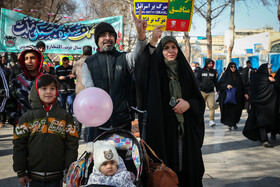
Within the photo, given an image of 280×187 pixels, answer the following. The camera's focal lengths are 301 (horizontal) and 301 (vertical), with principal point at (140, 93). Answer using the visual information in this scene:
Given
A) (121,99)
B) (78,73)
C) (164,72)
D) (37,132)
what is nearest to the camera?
(37,132)

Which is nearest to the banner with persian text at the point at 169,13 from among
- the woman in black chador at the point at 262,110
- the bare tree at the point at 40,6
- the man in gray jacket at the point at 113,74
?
the woman in black chador at the point at 262,110

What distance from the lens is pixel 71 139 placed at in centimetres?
291

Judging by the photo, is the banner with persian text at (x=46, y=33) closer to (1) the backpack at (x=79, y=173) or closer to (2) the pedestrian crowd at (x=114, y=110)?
(2) the pedestrian crowd at (x=114, y=110)

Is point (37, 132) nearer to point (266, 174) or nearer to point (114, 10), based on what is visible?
point (266, 174)

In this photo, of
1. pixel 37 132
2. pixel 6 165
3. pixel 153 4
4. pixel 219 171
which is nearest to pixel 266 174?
pixel 219 171

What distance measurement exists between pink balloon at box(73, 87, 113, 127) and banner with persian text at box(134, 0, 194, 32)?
614 centimetres

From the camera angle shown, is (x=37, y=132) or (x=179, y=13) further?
(x=179, y=13)

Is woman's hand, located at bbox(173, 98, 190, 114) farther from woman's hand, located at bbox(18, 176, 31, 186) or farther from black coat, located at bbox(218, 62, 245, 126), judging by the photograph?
black coat, located at bbox(218, 62, 245, 126)

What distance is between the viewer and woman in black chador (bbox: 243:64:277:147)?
7.02 meters

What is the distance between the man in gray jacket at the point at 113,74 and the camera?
3125mm

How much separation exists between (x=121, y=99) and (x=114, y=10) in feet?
79.0

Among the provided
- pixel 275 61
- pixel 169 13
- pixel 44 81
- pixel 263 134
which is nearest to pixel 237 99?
pixel 263 134

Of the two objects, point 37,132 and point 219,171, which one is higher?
point 37,132

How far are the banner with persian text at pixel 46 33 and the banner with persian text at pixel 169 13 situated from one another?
7.11ft
